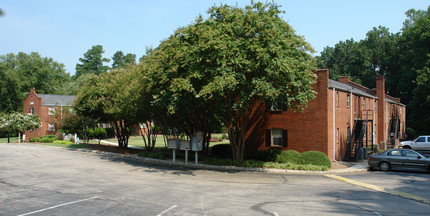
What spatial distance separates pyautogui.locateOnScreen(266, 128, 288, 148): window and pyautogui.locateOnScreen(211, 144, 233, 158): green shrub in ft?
10.2

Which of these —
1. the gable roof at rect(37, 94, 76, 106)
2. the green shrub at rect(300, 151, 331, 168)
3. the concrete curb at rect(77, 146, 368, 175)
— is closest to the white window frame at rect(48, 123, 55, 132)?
the gable roof at rect(37, 94, 76, 106)

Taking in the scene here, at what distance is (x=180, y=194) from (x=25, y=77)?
76.8 metres

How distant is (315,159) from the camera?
19.8 metres

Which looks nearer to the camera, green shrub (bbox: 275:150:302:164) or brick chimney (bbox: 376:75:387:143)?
green shrub (bbox: 275:150:302:164)

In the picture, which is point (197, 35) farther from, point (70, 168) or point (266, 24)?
point (70, 168)

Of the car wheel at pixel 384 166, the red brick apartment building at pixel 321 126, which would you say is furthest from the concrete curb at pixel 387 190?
the red brick apartment building at pixel 321 126

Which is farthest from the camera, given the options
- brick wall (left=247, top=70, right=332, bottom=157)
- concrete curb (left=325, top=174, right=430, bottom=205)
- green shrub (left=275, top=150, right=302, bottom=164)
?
brick wall (left=247, top=70, right=332, bottom=157)

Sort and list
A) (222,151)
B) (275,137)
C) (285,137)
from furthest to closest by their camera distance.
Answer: (222,151) < (275,137) < (285,137)

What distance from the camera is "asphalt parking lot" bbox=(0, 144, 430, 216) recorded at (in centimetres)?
950

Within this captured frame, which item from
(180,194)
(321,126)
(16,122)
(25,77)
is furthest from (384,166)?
(25,77)

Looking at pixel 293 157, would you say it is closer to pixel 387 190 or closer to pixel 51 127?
pixel 387 190

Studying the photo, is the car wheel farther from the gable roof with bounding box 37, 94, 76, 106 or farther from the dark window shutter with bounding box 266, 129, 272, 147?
the gable roof with bounding box 37, 94, 76, 106

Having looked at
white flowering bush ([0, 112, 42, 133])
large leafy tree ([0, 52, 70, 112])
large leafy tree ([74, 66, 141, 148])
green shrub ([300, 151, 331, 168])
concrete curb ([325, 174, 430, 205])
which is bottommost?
concrete curb ([325, 174, 430, 205])

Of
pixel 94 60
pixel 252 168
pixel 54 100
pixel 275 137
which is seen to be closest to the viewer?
pixel 252 168
